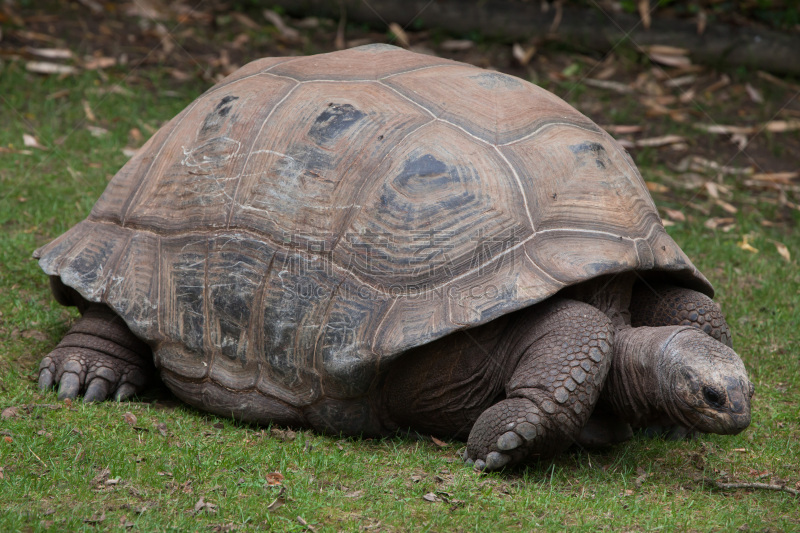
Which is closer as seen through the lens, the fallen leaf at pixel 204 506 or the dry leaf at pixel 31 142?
the fallen leaf at pixel 204 506

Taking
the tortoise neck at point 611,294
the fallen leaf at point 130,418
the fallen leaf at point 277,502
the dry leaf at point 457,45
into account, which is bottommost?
the fallen leaf at point 130,418

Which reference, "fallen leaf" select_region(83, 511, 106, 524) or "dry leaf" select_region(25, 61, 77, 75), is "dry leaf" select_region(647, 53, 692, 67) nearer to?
"dry leaf" select_region(25, 61, 77, 75)

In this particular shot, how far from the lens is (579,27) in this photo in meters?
9.72

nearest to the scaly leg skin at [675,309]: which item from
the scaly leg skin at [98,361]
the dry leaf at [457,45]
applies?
the scaly leg skin at [98,361]

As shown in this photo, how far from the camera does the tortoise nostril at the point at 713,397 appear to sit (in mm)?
3555

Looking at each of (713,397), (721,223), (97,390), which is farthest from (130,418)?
(721,223)

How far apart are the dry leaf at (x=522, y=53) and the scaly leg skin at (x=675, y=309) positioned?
5.66m

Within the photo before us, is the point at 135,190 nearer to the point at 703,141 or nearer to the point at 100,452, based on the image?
the point at 100,452

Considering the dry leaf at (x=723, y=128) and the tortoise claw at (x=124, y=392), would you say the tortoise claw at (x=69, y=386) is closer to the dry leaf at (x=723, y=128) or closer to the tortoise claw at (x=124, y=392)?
the tortoise claw at (x=124, y=392)

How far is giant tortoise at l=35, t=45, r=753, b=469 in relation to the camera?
12.1 feet

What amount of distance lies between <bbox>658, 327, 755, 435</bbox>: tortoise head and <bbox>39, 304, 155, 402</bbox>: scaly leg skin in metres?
2.72

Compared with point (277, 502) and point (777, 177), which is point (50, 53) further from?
point (777, 177)

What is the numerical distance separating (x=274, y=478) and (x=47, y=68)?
6642mm

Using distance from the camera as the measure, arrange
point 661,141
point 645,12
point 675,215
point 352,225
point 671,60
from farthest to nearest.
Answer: point 645,12
point 671,60
point 661,141
point 675,215
point 352,225
